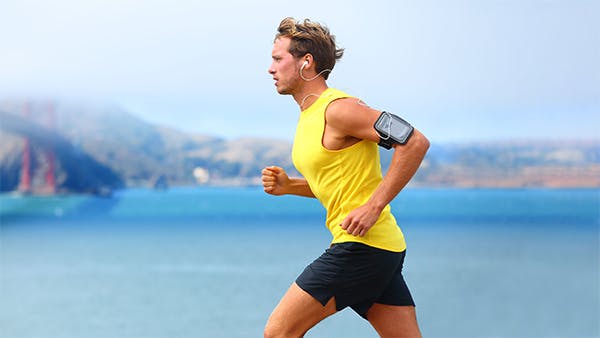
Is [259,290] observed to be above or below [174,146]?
above

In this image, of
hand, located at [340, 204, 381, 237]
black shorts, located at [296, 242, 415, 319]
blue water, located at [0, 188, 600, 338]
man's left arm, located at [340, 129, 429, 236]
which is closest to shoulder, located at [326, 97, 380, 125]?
man's left arm, located at [340, 129, 429, 236]

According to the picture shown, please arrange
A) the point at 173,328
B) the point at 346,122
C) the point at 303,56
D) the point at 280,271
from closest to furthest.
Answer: the point at 346,122 → the point at 303,56 → the point at 173,328 → the point at 280,271

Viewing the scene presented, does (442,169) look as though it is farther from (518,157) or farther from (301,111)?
(301,111)

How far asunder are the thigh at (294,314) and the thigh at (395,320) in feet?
0.71

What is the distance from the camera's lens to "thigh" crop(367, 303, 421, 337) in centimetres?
266

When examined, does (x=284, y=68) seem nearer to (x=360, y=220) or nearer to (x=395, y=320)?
(x=360, y=220)

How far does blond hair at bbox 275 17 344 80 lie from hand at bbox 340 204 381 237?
1.40ft

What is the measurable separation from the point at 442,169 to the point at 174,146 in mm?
8433

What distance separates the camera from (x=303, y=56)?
259cm

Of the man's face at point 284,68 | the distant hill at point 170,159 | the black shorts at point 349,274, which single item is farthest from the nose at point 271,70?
the distant hill at point 170,159

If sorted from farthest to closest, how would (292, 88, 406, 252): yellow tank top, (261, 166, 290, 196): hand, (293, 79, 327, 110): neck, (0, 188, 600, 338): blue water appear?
1. (0, 188, 600, 338): blue water
2. (261, 166, 290, 196): hand
3. (293, 79, 327, 110): neck
4. (292, 88, 406, 252): yellow tank top

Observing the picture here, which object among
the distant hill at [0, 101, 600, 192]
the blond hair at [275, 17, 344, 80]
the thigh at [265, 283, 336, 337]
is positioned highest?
the blond hair at [275, 17, 344, 80]

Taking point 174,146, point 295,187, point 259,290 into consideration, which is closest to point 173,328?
point 259,290

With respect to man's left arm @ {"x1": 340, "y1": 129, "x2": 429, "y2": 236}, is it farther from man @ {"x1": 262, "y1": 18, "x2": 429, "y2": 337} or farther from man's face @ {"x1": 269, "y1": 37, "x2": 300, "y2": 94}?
man's face @ {"x1": 269, "y1": 37, "x2": 300, "y2": 94}
